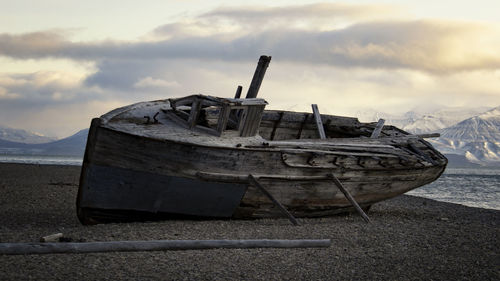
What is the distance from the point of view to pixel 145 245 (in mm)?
8398

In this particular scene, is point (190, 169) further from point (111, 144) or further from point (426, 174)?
point (426, 174)

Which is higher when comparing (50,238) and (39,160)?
(50,238)

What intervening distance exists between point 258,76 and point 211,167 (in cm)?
435

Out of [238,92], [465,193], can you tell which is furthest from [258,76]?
[465,193]

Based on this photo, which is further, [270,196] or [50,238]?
[270,196]

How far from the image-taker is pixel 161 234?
9898mm

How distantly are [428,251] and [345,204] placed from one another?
4087mm

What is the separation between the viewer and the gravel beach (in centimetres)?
745

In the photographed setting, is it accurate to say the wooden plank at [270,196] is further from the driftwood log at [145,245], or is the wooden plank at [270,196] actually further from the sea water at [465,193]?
the sea water at [465,193]

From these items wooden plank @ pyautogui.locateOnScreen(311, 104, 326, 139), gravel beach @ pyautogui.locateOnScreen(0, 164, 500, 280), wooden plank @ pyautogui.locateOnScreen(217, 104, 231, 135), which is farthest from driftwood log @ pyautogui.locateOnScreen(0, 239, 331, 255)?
wooden plank @ pyautogui.locateOnScreen(311, 104, 326, 139)

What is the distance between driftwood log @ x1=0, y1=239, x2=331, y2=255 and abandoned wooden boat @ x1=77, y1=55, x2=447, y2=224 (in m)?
2.38

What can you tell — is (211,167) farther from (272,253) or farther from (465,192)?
(465,192)

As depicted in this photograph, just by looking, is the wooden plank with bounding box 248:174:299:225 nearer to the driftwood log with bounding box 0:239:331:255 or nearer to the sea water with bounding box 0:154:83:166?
the driftwood log with bounding box 0:239:331:255

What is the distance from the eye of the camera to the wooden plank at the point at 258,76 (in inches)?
580
